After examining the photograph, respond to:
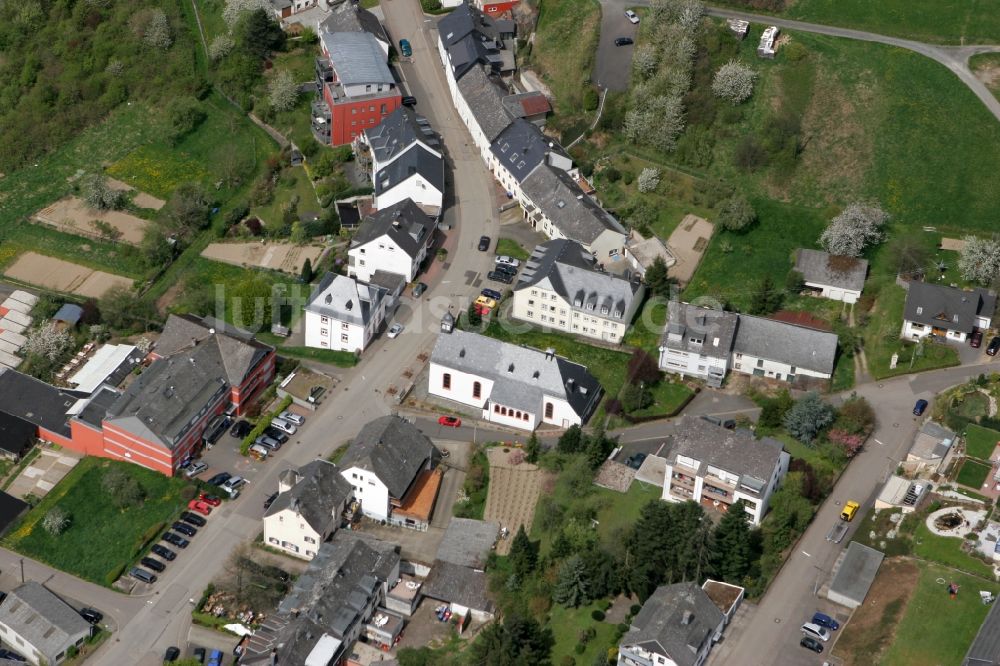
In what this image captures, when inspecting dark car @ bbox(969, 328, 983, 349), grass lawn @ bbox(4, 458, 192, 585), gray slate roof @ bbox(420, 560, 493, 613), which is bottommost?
grass lawn @ bbox(4, 458, 192, 585)

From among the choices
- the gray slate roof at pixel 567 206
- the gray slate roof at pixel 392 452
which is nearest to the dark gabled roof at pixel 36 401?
the gray slate roof at pixel 392 452

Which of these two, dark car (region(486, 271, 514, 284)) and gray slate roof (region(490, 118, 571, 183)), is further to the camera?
gray slate roof (region(490, 118, 571, 183))

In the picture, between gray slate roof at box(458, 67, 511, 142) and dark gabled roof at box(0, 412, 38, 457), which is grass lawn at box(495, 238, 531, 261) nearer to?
gray slate roof at box(458, 67, 511, 142)

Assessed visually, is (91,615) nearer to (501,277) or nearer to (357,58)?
(501,277)

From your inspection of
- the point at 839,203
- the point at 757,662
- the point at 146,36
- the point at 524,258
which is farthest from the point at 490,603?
the point at 146,36

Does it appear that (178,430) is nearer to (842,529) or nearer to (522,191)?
(522,191)

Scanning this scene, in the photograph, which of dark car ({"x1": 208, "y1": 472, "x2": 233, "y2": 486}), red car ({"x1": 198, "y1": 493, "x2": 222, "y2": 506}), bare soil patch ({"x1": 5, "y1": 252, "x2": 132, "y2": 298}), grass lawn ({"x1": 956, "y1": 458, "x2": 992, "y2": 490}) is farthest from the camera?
bare soil patch ({"x1": 5, "y1": 252, "x2": 132, "y2": 298})

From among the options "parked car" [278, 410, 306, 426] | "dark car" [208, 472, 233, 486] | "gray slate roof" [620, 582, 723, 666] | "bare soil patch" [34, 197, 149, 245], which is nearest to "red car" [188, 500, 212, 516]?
"dark car" [208, 472, 233, 486]

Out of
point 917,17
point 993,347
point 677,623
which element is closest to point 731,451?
point 677,623
